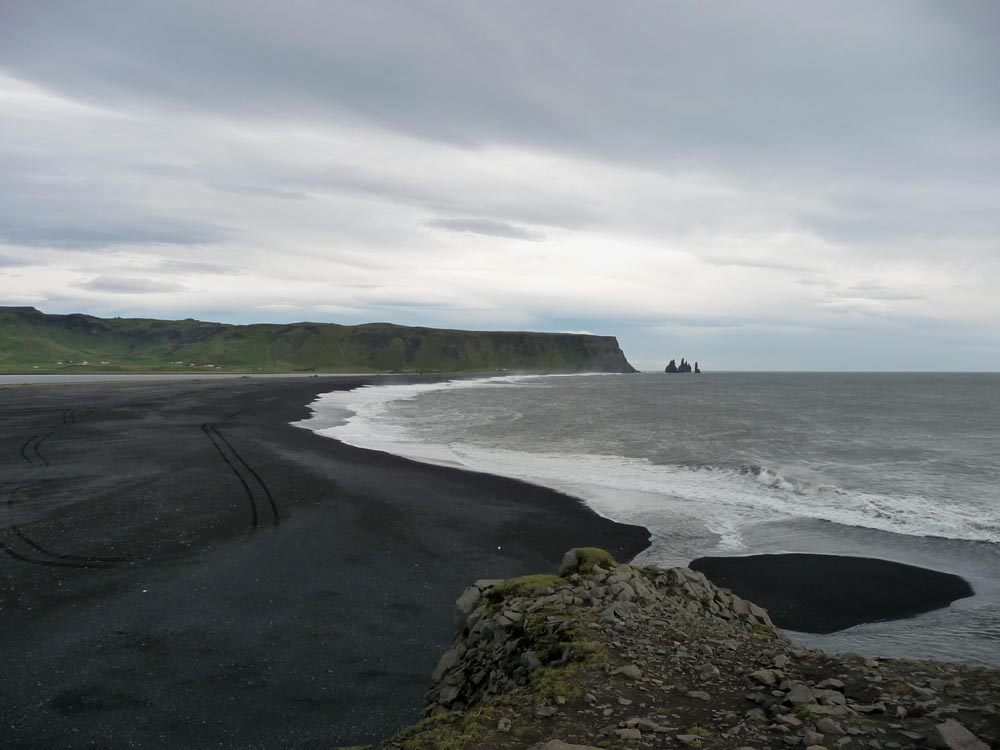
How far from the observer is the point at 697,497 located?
24625 millimetres

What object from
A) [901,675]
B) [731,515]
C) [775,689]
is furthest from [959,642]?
[731,515]

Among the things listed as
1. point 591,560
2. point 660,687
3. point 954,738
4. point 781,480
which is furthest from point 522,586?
point 781,480

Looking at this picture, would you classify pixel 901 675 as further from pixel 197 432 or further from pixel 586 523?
pixel 197 432

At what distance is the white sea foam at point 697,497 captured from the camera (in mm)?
20000

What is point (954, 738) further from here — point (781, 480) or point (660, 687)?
point (781, 480)

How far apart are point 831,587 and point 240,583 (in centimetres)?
1478

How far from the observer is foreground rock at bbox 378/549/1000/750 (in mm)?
5598

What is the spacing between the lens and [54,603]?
39.9 feet

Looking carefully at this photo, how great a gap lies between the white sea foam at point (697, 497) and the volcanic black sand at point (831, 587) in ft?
5.48

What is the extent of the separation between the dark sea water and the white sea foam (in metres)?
0.09

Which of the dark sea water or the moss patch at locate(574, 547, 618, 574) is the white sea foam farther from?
the moss patch at locate(574, 547, 618, 574)

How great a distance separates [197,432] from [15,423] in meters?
15.6

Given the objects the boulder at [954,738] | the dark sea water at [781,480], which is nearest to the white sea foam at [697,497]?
the dark sea water at [781,480]

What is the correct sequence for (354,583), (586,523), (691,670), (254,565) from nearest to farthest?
1. (691,670)
2. (354,583)
3. (254,565)
4. (586,523)
